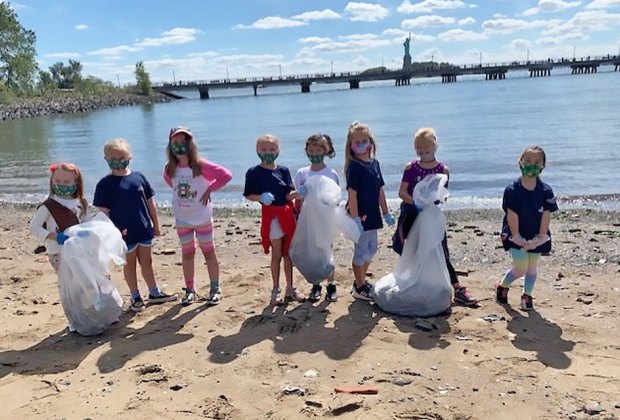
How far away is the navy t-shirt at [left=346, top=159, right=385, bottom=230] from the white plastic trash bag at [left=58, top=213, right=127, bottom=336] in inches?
83.2

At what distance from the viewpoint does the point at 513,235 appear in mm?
5066

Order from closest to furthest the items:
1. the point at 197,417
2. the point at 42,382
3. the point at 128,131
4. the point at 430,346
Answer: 1. the point at 197,417
2. the point at 42,382
3. the point at 430,346
4. the point at 128,131

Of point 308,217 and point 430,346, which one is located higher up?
point 308,217

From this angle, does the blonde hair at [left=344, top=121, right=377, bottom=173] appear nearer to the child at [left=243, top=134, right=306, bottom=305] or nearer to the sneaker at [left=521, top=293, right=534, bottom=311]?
the child at [left=243, top=134, right=306, bottom=305]

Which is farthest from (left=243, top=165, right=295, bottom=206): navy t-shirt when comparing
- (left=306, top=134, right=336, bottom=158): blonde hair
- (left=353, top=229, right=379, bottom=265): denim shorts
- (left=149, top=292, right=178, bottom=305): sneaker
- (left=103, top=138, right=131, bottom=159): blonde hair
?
(left=149, top=292, right=178, bottom=305): sneaker

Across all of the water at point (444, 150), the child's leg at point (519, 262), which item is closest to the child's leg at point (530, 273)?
the child's leg at point (519, 262)

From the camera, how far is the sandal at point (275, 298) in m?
5.54

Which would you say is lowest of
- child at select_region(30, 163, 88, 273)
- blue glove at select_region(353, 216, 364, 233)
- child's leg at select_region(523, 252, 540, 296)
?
child's leg at select_region(523, 252, 540, 296)

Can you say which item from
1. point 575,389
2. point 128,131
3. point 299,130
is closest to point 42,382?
point 575,389

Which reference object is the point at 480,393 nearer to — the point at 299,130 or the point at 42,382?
the point at 42,382

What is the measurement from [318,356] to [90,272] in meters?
2.02

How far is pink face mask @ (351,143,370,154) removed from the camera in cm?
522

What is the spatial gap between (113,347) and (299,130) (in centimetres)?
2880

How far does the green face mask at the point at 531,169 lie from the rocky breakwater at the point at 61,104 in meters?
60.3
